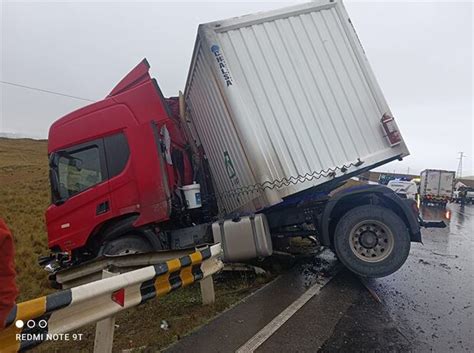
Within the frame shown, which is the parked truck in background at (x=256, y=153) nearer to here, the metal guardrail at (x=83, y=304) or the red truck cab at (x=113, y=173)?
the red truck cab at (x=113, y=173)

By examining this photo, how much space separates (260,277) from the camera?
5.03m

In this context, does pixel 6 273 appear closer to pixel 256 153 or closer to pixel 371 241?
pixel 256 153

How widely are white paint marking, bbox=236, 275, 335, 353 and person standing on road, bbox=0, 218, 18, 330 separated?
75.2 inches

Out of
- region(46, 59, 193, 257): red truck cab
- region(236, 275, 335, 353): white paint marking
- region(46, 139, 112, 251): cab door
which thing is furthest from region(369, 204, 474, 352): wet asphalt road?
region(46, 139, 112, 251): cab door

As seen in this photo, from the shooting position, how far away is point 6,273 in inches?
57.0

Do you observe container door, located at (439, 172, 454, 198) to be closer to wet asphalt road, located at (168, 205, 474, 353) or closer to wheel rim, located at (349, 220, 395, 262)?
wet asphalt road, located at (168, 205, 474, 353)

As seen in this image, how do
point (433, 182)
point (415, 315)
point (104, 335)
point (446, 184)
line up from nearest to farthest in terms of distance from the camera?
point (104, 335) → point (415, 315) → point (446, 184) → point (433, 182)

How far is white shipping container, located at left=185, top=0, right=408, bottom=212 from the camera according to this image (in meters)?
4.39

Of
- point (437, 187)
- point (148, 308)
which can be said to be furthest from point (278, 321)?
point (437, 187)

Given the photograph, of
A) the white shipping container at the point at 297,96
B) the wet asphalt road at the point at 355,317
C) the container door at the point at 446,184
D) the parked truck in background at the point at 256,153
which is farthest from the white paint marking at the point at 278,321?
the container door at the point at 446,184

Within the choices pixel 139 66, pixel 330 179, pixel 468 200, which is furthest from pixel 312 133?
pixel 468 200

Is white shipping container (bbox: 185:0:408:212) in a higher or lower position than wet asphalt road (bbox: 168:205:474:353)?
higher

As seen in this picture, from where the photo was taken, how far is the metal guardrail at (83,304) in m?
1.80

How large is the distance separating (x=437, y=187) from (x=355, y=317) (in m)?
24.4
